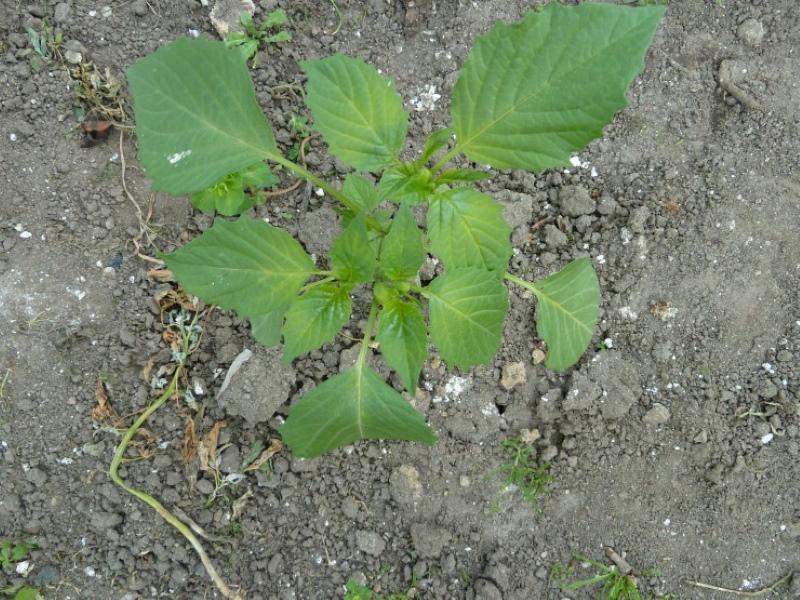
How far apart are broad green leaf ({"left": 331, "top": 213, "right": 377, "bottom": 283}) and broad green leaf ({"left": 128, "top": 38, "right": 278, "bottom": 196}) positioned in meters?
0.47

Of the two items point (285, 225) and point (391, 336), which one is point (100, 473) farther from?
point (391, 336)

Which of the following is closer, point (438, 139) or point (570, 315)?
point (438, 139)

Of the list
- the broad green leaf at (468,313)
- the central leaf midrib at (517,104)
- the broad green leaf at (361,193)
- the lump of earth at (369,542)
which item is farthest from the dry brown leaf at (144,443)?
the central leaf midrib at (517,104)

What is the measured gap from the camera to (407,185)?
6.58 feet

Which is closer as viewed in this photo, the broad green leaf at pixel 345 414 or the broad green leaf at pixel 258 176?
the broad green leaf at pixel 345 414

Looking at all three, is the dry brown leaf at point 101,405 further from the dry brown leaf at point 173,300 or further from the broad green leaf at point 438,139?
the broad green leaf at point 438,139

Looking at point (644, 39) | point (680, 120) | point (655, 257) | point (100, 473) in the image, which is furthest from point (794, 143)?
point (100, 473)

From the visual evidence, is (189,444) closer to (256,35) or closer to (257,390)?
(257,390)

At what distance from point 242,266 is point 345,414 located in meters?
0.58

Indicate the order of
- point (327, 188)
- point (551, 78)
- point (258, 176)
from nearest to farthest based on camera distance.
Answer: point (551, 78)
point (327, 188)
point (258, 176)

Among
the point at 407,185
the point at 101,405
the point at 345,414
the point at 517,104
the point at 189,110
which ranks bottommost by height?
the point at 101,405

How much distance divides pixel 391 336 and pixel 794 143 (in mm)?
2060

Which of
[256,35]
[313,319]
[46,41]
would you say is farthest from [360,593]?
[46,41]

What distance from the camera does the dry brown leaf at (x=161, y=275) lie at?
2748mm
